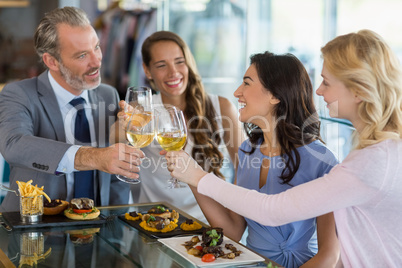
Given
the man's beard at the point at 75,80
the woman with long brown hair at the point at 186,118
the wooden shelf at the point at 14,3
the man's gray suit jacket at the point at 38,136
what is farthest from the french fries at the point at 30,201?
the wooden shelf at the point at 14,3

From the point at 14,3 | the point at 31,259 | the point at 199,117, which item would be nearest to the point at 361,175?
the point at 31,259

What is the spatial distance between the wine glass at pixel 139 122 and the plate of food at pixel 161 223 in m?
0.15

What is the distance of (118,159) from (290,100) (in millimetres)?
763

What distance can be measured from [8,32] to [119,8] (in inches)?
60.4

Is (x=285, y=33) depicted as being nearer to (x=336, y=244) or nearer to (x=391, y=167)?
(x=336, y=244)

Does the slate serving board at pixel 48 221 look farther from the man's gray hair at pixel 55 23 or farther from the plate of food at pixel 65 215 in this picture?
the man's gray hair at pixel 55 23

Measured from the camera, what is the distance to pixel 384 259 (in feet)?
5.40

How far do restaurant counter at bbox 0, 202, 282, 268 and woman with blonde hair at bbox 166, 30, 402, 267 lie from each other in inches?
9.0

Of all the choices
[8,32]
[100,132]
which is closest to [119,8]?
[8,32]

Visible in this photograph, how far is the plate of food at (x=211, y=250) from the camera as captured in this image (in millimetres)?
1546

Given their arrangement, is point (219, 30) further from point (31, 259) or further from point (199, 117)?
point (31, 259)

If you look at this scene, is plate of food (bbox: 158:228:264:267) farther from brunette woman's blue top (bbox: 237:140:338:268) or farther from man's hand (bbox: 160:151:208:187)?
brunette woman's blue top (bbox: 237:140:338:268)

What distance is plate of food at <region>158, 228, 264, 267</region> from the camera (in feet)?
5.07

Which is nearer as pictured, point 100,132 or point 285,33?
point 100,132
